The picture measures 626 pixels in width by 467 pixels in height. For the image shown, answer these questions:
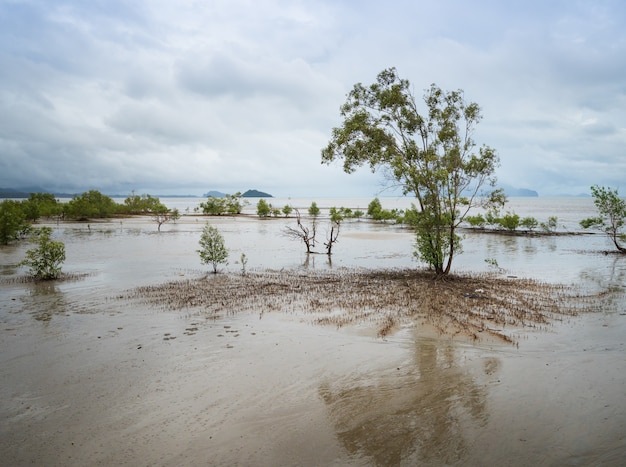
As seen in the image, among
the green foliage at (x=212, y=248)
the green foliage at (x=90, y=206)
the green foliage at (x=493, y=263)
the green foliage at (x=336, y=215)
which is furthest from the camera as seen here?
the green foliage at (x=90, y=206)

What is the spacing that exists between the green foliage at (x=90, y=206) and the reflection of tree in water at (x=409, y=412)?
84696 mm

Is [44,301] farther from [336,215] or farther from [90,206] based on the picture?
[90,206]

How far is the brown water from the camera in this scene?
5.89 m

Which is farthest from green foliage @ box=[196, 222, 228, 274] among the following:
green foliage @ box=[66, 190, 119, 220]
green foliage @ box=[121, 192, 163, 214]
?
green foliage @ box=[121, 192, 163, 214]

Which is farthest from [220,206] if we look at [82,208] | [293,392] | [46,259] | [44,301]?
[293,392]

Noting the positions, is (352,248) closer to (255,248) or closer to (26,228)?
(255,248)

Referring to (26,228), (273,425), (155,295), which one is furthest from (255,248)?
(273,425)

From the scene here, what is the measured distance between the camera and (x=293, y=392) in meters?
7.79

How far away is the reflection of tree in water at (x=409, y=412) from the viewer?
19.1ft

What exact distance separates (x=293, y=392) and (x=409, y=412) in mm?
2248

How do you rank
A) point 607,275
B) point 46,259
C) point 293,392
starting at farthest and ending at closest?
point 607,275
point 46,259
point 293,392

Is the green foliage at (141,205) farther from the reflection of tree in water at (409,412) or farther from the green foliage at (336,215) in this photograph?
the reflection of tree in water at (409,412)

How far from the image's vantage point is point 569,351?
983 centimetres

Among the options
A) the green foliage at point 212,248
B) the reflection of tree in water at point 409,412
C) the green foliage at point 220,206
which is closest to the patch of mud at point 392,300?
the green foliage at point 212,248
